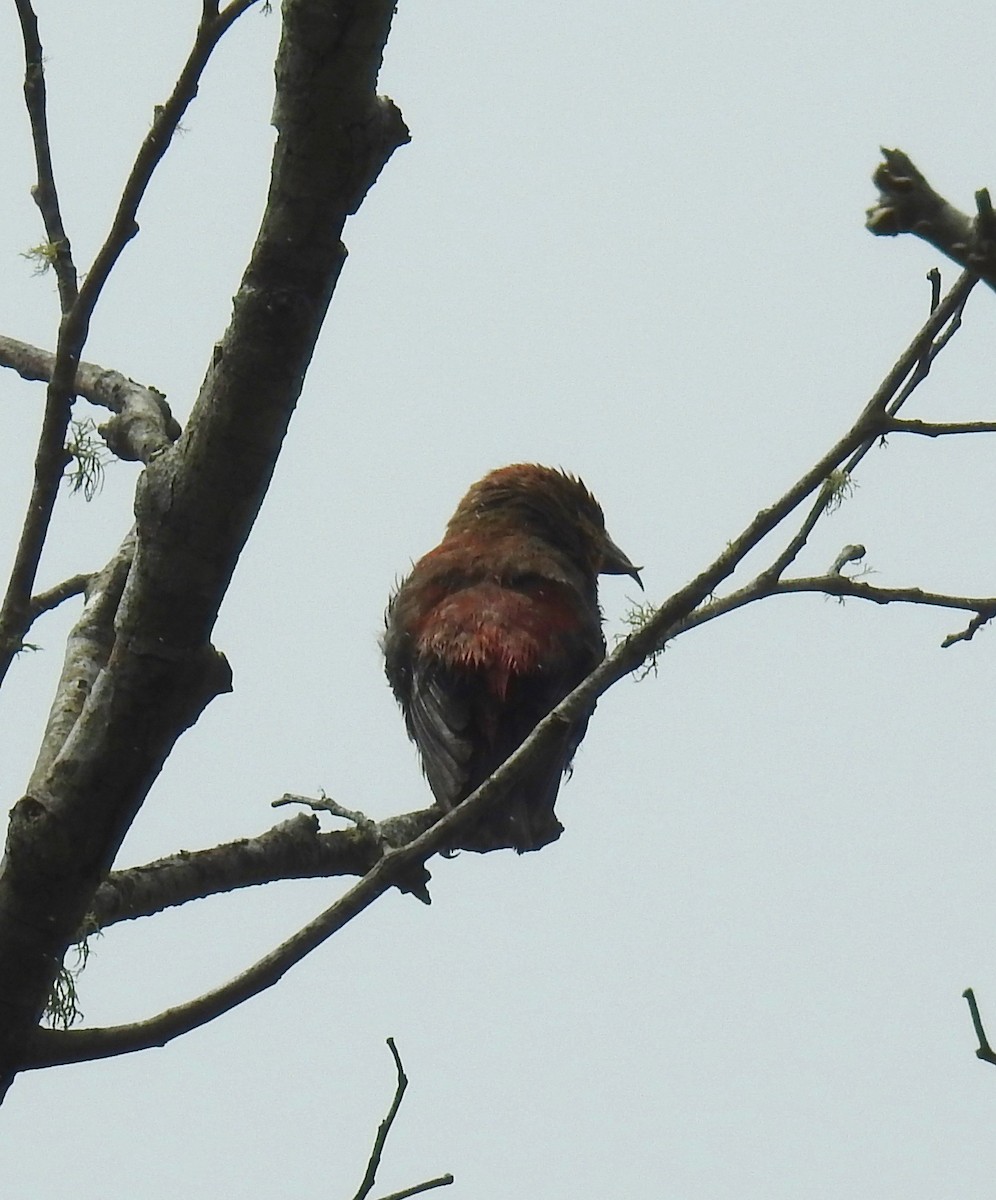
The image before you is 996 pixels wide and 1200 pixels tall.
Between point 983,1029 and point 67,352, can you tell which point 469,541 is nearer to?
point 67,352

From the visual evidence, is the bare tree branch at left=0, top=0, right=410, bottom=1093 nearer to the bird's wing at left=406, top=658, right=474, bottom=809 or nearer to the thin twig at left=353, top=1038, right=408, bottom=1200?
the thin twig at left=353, top=1038, right=408, bottom=1200

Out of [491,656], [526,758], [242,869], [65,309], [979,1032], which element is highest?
[491,656]

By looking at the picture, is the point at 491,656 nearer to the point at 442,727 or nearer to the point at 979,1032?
the point at 442,727

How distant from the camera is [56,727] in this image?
3.29 meters

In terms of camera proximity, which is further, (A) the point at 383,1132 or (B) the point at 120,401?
(B) the point at 120,401

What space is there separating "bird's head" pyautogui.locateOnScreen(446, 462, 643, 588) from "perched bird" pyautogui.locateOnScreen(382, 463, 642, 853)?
0.27 ft

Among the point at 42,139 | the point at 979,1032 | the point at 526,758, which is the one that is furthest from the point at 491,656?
the point at 979,1032

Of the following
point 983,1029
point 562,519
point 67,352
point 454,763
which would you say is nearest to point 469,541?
point 562,519

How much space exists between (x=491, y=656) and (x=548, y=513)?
1.57 meters

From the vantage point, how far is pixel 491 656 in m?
5.32

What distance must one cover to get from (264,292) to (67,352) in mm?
552

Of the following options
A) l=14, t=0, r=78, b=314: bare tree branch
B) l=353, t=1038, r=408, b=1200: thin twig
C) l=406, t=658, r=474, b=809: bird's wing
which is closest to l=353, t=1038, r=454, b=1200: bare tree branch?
l=353, t=1038, r=408, b=1200: thin twig

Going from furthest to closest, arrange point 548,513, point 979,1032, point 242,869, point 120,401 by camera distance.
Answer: point 548,513 → point 120,401 → point 242,869 → point 979,1032

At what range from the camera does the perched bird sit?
488 centimetres
